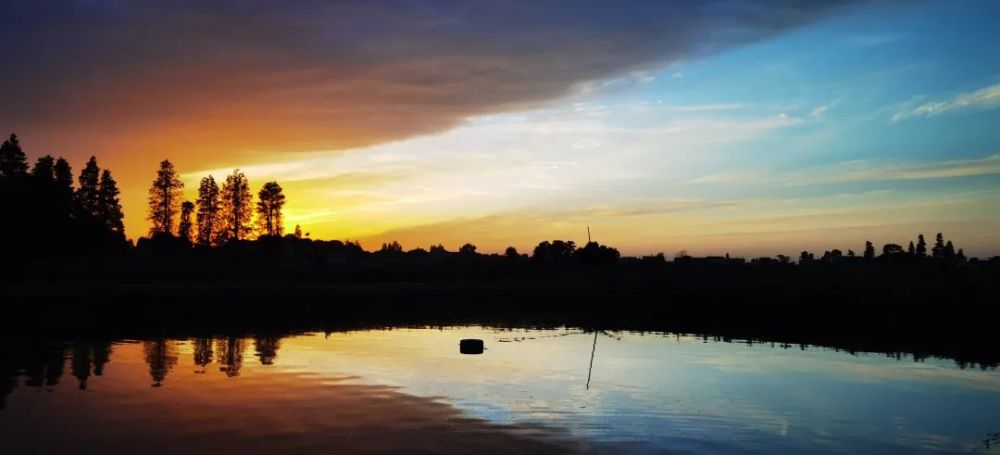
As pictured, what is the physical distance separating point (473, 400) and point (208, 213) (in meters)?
119

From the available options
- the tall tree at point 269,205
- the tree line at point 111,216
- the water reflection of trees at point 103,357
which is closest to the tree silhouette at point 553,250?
the tree line at point 111,216

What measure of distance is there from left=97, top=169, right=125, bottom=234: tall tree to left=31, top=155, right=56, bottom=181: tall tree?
11690 mm

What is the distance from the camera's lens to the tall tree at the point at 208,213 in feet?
419

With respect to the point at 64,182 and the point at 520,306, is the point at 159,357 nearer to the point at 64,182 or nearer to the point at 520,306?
the point at 520,306

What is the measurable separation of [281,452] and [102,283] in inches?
2707

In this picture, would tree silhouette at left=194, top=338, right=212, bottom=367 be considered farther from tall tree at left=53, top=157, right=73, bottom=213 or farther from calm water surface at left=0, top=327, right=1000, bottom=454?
tall tree at left=53, top=157, right=73, bottom=213

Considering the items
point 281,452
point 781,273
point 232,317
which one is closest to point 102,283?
point 232,317

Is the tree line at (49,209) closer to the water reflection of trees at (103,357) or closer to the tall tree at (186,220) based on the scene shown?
the tall tree at (186,220)

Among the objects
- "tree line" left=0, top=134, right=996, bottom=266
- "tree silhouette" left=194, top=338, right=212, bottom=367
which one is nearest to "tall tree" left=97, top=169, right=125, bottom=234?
"tree line" left=0, top=134, right=996, bottom=266

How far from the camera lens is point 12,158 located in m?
91.1

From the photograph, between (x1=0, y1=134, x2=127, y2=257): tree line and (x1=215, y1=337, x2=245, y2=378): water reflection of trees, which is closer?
(x1=215, y1=337, x2=245, y2=378): water reflection of trees

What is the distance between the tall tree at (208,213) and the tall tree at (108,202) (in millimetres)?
19988

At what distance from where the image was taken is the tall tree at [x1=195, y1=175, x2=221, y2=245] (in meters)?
128

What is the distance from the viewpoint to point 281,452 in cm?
1658
